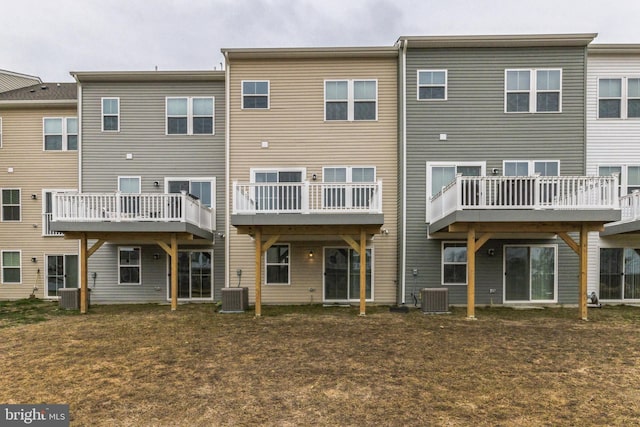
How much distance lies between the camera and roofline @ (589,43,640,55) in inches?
479

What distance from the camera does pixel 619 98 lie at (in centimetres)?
1241

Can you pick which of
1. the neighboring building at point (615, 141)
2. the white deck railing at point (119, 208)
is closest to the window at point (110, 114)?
the white deck railing at point (119, 208)

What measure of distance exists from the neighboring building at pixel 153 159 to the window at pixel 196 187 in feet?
0.12

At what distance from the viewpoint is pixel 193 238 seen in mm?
12188

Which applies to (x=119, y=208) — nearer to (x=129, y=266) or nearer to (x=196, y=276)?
(x=129, y=266)

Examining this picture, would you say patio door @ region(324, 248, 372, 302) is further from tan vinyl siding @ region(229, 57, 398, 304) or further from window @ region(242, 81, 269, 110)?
window @ region(242, 81, 269, 110)

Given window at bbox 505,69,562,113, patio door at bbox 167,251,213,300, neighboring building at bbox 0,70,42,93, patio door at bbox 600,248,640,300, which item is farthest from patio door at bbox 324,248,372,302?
neighboring building at bbox 0,70,42,93

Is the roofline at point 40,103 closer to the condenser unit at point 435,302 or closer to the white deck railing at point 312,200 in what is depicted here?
the white deck railing at point 312,200

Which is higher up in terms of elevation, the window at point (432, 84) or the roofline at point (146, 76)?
the roofline at point (146, 76)

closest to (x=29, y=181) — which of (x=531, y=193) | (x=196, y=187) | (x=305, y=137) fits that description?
(x=196, y=187)

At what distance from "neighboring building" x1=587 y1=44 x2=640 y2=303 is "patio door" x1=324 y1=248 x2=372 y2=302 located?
8.26m

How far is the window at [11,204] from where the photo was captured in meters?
14.2

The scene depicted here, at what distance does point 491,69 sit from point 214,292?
12.5 meters

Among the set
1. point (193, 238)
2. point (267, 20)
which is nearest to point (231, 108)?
point (193, 238)
